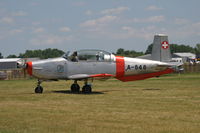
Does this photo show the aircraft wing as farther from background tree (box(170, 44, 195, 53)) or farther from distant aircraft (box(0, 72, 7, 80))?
background tree (box(170, 44, 195, 53))

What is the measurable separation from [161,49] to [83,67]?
17.0ft

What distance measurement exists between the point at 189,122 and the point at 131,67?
1008cm

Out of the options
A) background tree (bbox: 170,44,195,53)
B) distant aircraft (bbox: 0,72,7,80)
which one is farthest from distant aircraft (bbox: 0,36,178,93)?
background tree (bbox: 170,44,195,53)

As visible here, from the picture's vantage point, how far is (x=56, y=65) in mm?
17109

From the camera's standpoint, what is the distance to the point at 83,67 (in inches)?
685

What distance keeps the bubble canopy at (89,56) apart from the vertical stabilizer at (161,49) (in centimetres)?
332

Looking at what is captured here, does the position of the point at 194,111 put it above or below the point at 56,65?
below

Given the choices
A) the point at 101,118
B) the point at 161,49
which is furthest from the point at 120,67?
the point at 101,118

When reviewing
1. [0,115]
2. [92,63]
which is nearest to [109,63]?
[92,63]

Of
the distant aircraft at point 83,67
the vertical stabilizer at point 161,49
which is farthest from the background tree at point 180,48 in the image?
the distant aircraft at point 83,67

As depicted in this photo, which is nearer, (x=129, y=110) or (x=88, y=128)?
(x=88, y=128)

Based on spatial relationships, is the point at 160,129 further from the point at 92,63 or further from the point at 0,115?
the point at 92,63

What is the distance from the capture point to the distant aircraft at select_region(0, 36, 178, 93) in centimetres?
1681

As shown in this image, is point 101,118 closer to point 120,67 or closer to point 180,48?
point 120,67
